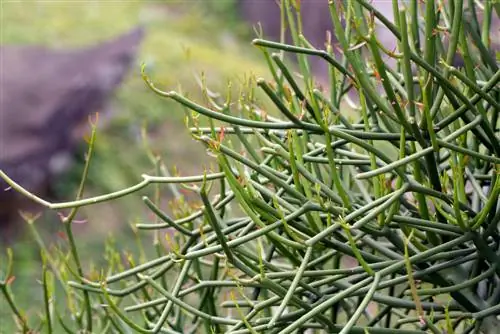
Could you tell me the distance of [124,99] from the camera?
5527mm

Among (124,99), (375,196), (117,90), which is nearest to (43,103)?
(117,90)

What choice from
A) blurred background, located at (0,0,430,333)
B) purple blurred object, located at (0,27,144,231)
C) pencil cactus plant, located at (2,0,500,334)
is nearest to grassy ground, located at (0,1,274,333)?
blurred background, located at (0,0,430,333)

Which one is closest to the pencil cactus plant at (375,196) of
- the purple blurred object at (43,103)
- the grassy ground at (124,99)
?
the grassy ground at (124,99)

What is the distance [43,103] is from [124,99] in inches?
55.6

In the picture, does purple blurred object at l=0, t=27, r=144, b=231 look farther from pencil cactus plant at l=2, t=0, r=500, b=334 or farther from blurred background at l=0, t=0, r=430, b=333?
pencil cactus plant at l=2, t=0, r=500, b=334

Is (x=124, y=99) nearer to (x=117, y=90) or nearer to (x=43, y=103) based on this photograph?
(x=117, y=90)

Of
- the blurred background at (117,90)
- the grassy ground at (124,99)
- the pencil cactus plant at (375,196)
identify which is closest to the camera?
the pencil cactus plant at (375,196)

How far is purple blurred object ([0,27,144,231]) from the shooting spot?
4039mm

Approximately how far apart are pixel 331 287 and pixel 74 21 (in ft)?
18.5

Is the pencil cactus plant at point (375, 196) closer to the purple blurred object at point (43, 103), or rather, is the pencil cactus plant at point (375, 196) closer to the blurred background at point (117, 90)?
the blurred background at point (117, 90)

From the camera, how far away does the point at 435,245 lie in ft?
2.82

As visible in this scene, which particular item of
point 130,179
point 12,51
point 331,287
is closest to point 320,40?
point 130,179

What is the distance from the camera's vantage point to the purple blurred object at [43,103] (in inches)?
159

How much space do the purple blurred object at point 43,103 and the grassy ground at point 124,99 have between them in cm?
31
